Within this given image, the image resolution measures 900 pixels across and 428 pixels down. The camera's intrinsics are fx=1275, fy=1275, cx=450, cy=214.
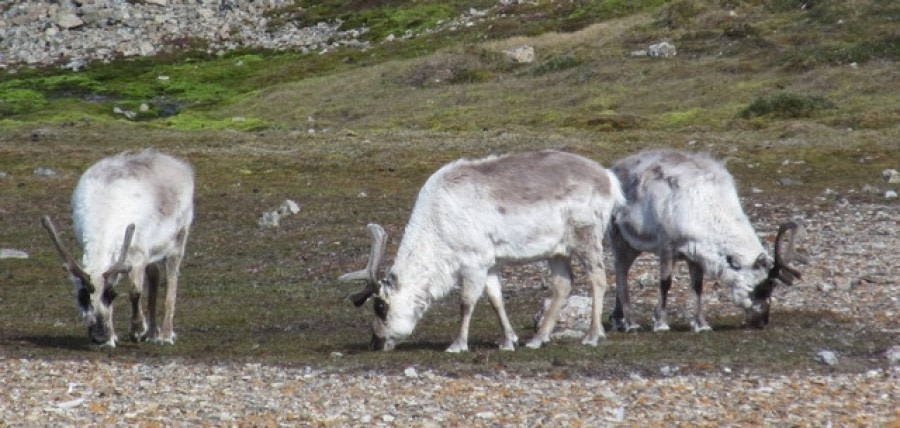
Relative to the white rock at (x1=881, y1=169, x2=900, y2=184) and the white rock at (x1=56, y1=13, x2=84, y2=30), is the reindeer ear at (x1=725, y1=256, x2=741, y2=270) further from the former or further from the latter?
the white rock at (x1=56, y1=13, x2=84, y2=30)

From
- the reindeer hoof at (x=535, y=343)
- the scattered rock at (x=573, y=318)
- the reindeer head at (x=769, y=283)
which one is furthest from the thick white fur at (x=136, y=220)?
the reindeer head at (x=769, y=283)

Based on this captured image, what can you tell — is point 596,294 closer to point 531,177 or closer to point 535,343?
point 535,343

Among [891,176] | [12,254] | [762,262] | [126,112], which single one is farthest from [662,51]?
[762,262]

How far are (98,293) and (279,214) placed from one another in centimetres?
1791

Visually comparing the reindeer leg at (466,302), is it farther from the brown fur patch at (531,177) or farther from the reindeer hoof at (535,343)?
the brown fur patch at (531,177)

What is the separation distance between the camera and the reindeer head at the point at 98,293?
1784 centimetres

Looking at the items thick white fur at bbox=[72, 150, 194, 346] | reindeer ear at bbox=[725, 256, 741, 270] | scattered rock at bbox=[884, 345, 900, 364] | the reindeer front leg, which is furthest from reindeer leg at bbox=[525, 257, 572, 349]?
thick white fur at bbox=[72, 150, 194, 346]

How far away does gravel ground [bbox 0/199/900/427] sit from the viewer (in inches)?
536

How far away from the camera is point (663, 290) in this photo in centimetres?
1930

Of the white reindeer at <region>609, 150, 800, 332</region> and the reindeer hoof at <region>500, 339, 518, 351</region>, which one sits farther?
the white reindeer at <region>609, 150, 800, 332</region>

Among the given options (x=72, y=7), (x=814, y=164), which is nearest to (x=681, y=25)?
(x=814, y=164)

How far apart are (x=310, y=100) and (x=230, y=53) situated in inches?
1268

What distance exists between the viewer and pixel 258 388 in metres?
15.1

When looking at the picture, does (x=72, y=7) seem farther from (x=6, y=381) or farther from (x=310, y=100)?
(x=6, y=381)
